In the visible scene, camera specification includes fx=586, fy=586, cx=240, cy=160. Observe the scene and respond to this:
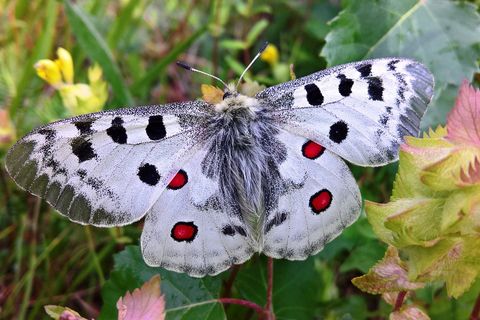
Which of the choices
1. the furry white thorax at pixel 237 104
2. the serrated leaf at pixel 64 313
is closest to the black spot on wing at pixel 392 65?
the furry white thorax at pixel 237 104

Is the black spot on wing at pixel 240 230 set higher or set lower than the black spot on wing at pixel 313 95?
lower

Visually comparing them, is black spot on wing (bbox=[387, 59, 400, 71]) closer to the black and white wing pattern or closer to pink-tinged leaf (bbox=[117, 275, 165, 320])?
the black and white wing pattern

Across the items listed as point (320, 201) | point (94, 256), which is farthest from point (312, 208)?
point (94, 256)

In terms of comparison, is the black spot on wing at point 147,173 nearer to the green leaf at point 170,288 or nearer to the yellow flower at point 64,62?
the green leaf at point 170,288

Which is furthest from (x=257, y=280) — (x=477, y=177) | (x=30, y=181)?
(x=477, y=177)

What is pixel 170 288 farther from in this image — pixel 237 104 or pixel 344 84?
pixel 344 84

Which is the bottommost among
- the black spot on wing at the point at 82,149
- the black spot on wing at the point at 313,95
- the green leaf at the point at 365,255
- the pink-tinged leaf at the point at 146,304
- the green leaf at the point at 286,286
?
the green leaf at the point at 286,286

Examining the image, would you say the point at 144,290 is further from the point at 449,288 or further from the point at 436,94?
the point at 436,94
